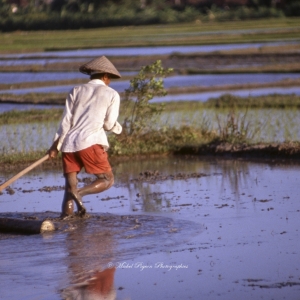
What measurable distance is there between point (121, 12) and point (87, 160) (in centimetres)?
3856

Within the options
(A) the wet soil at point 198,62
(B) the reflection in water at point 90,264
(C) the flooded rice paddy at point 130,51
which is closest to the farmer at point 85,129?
(B) the reflection in water at point 90,264

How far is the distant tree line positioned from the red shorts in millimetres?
34768

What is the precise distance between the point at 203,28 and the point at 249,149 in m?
30.6

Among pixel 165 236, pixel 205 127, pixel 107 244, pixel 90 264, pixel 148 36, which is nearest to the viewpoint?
pixel 90 264

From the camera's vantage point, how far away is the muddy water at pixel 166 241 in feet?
14.3

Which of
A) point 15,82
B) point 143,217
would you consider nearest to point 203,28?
point 15,82

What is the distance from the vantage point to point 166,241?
5453mm

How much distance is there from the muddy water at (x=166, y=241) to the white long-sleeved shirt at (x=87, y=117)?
0.63m

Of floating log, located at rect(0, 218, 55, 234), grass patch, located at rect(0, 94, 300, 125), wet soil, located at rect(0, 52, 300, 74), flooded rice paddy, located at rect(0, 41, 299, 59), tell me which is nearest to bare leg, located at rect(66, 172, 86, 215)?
floating log, located at rect(0, 218, 55, 234)

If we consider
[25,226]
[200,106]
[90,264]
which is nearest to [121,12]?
[200,106]

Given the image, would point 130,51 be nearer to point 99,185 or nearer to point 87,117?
point 99,185

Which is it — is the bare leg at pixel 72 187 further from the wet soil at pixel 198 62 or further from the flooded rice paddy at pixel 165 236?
the wet soil at pixel 198 62

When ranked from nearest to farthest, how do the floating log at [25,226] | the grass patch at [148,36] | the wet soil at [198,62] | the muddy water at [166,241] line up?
the muddy water at [166,241], the floating log at [25,226], the wet soil at [198,62], the grass patch at [148,36]

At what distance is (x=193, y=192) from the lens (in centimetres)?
740
